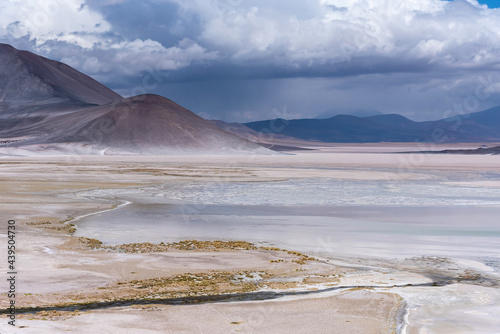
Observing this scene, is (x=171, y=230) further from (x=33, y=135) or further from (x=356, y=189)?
(x=33, y=135)

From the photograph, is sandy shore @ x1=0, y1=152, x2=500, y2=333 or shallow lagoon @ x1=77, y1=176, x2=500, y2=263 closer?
sandy shore @ x1=0, y1=152, x2=500, y2=333

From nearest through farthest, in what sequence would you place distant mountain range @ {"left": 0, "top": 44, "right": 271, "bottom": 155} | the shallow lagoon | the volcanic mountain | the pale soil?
the pale soil → the shallow lagoon → distant mountain range @ {"left": 0, "top": 44, "right": 271, "bottom": 155} → the volcanic mountain

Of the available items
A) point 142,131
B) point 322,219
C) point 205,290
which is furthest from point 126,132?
point 205,290

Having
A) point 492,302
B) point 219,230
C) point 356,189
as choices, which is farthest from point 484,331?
point 356,189

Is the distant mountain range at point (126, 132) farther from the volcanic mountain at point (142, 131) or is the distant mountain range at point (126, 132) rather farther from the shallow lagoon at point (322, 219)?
the shallow lagoon at point (322, 219)

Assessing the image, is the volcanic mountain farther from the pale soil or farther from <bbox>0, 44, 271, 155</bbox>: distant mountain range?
the pale soil

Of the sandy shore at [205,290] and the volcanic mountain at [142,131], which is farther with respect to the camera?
the volcanic mountain at [142,131]

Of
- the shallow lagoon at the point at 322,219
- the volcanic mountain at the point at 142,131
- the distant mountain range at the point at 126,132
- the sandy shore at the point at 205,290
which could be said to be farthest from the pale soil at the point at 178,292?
the volcanic mountain at the point at 142,131

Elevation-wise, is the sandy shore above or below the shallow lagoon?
below

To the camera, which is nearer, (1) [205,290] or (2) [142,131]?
(1) [205,290]

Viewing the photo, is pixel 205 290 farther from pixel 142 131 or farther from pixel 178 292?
pixel 142 131

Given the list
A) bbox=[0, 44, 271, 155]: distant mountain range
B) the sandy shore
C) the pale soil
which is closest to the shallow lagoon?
the sandy shore

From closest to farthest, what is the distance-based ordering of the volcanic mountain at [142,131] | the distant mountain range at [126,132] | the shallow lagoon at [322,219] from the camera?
1. the shallow lagoon at [322,219]
2. the distant mountain range at [126,132]
3. the volcanic mountain at [142,131]
